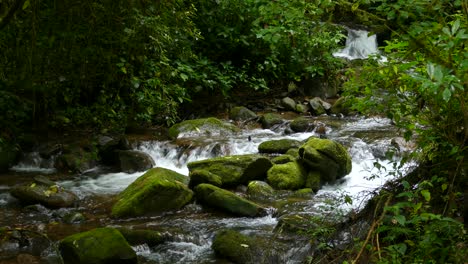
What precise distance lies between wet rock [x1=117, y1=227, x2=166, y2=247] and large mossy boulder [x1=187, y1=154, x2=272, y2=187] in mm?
1910

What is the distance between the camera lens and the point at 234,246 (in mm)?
4973

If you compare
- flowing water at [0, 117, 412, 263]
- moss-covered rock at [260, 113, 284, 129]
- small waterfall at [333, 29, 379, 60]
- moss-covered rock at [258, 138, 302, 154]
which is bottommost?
flowing water at [0, 117, 412, 263]

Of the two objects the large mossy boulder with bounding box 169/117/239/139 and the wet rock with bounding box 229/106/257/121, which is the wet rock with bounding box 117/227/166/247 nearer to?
the large mossy boulder with bounding box 169/117/239/139

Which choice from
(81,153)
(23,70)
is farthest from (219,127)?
(23,70)

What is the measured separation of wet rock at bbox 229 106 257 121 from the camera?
1133 centimetres

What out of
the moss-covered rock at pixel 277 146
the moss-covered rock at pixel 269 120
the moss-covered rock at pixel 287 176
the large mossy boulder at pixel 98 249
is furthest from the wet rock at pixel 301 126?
the large mossy boulder at pixel 98 249

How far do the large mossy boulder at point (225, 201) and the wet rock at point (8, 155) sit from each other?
124 inches

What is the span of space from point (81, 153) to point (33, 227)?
2837 millimetres

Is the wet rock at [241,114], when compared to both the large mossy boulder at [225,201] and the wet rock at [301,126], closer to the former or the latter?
the wet rock at [301,126]

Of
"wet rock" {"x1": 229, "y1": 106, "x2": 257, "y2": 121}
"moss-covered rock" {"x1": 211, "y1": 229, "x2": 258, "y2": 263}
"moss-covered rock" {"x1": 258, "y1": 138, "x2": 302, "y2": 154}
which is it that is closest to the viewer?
"moss-covered rock" {"x1": 211, "y1": 229, "x2": 258, "y2": 263}

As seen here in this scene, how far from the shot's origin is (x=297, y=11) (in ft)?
11.1

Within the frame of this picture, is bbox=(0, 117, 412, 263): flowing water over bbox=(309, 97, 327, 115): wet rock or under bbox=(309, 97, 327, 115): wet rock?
under

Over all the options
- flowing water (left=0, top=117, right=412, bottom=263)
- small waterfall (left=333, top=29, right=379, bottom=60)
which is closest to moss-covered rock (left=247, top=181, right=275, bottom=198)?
flowing water (left=0, top=117, right=412, bottom=263)

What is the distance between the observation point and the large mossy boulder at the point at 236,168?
285 inches
